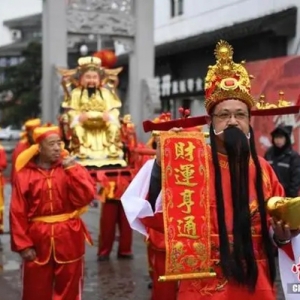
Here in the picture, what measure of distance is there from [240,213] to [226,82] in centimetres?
62

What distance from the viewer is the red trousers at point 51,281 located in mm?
4910

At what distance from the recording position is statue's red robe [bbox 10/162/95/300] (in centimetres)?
487

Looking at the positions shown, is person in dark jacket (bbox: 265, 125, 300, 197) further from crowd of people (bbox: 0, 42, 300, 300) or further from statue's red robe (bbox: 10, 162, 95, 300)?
crowd of people (bbox: 0, 42, 300, 300)

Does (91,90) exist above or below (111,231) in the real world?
above

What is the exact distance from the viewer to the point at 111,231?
7.93 meters

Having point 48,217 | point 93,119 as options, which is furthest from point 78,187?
point 93,119

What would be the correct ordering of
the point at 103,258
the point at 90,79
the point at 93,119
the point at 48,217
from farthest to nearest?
the point at 90,79 < the point at 93,119 < the point at 103,258 < the point at 48,217

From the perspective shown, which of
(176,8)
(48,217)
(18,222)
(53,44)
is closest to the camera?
(18,222)

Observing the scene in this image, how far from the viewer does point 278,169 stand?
7.49 m

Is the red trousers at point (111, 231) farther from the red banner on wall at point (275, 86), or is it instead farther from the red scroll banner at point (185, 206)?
the red scroll banner at point (185, 206)

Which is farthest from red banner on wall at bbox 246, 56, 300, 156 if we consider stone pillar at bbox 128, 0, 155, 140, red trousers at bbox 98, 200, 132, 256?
stone pillar at bbox 128, 0, 155, 140

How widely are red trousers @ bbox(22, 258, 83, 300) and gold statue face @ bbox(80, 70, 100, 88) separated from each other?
364 centimetres

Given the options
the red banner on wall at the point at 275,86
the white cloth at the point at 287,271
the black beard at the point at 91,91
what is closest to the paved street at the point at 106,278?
the black beard at the point at 91,91

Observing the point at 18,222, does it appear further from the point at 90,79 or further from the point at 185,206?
the point at 90,79
